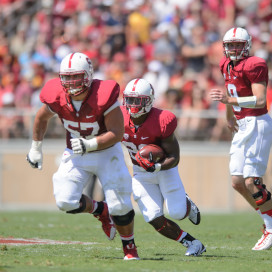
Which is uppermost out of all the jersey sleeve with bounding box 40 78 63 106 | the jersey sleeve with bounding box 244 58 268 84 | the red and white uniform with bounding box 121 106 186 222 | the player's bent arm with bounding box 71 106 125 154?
the jersey sleeve with bounding box 244 58 268 84

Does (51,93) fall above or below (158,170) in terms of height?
above

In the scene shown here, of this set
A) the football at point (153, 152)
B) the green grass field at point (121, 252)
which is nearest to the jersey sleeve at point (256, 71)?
the football at point (153, 152)

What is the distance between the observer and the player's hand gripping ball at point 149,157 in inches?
219

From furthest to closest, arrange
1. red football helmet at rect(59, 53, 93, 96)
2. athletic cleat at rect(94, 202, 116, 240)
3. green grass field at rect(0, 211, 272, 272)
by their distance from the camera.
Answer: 1. athletic cleat at rect(94, 202, 116, 240)
2. red football helmet at rect(59, 53, 93, 96)
3. green grass field at rect(0, 211, 272, 272)

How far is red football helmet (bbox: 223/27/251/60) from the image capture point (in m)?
6.49

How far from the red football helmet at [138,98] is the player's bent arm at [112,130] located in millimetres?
483

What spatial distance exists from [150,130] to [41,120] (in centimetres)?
93

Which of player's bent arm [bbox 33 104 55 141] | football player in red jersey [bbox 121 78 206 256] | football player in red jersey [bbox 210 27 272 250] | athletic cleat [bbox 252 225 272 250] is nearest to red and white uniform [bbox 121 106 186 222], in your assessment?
football player in red jersey [bbox 121 78 206 256]

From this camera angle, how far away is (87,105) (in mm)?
5223

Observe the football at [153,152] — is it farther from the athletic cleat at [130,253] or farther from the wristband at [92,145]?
the athletic cleat at [130,253]

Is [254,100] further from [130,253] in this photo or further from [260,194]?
[130,253]

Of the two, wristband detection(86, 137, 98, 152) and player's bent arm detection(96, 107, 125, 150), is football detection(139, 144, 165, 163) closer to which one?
player's bent arm detection(96, 107, 125, 150)

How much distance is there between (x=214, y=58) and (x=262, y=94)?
6.16m

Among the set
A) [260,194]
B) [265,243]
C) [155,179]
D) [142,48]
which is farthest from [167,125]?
[142,48]
